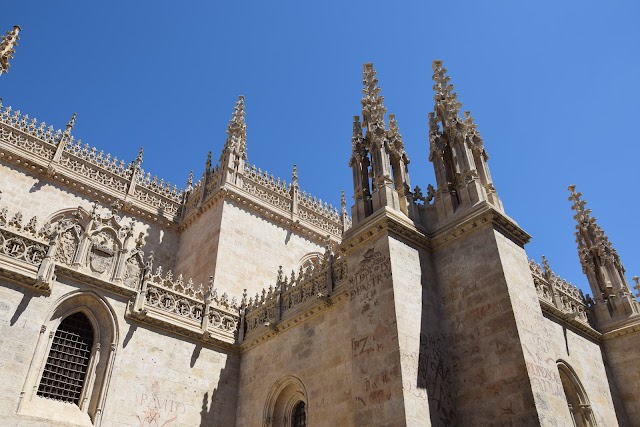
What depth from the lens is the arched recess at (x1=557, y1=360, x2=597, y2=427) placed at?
13852 millimetres

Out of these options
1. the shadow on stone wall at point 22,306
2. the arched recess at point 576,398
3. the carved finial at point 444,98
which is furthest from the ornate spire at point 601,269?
the shadow on stone wall at point 22,306

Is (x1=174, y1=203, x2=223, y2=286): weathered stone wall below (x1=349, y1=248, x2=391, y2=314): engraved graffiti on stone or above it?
above

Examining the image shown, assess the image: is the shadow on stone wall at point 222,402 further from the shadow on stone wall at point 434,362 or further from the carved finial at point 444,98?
the carved finial at point 444,98

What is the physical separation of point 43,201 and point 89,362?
980 cm

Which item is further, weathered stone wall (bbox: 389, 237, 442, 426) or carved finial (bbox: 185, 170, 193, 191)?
carved finial (bbox: 185, 170, 193, 191)

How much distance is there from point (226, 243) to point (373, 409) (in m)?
12.3

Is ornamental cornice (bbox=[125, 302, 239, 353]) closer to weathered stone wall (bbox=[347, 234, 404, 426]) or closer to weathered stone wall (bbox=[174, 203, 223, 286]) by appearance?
weathered stone wall (bbox=[174, 203, 223, 286])

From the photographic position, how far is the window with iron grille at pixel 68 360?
1316 cm

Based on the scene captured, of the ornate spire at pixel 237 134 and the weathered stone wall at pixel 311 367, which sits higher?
the ornate spire at pixel 237 134

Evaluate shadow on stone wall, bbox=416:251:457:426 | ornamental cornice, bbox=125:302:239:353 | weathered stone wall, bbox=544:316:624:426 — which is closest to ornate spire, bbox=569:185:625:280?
weathered stone wall, bbox=544:316:624:426

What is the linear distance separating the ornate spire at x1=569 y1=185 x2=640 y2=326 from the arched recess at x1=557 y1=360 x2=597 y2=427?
351cm

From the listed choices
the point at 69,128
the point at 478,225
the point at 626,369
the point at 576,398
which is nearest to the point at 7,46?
the point at 69,128

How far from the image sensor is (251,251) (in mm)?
21766

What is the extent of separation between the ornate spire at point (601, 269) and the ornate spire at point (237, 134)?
50.0 feet
